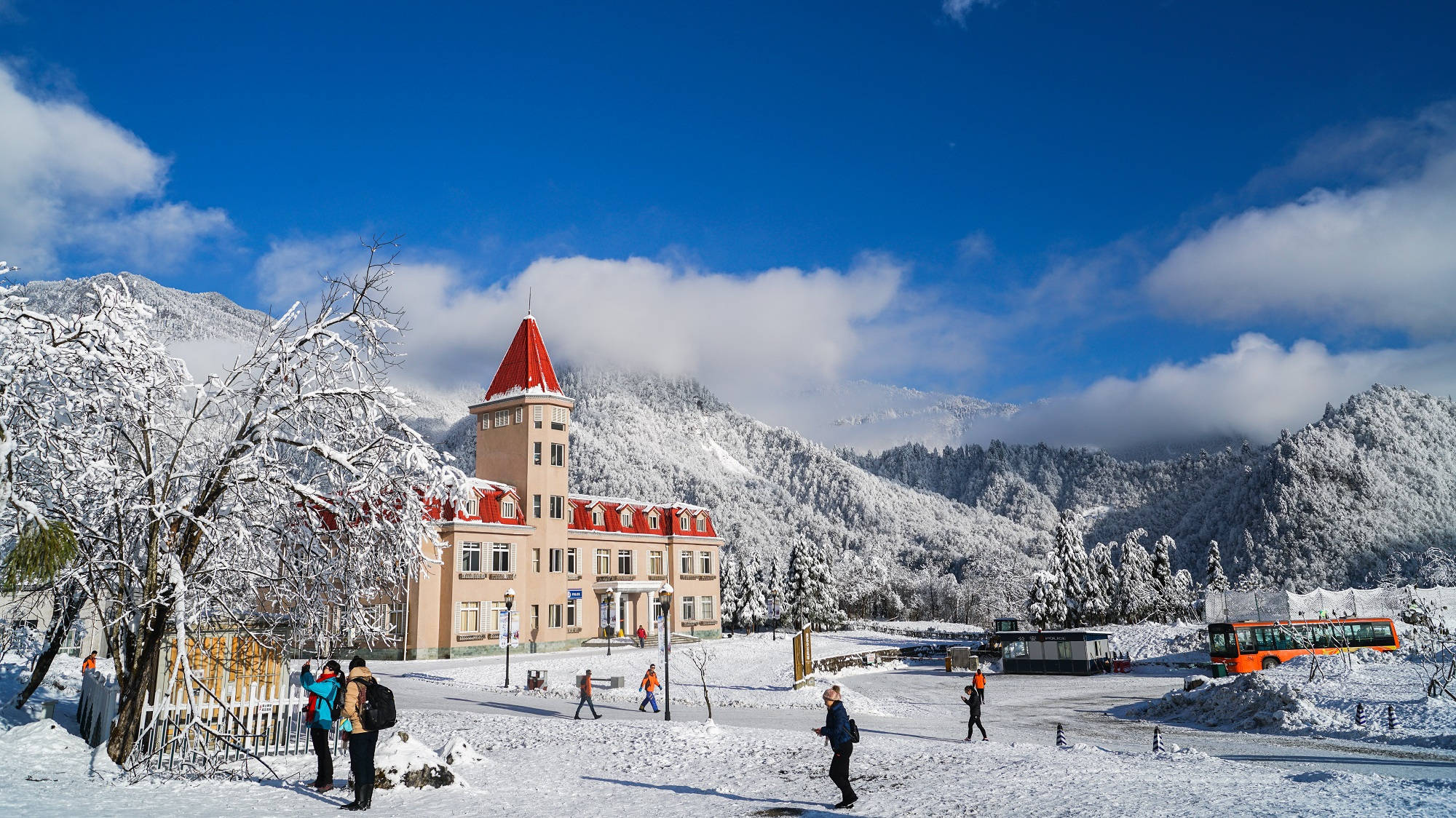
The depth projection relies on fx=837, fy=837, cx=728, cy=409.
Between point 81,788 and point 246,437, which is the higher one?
point 246,437

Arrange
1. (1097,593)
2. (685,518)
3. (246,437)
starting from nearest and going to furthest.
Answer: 1. (246,437)
2. (685,518)
3. (1097,593)

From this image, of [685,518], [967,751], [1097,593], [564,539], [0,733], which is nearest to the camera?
[0,733]

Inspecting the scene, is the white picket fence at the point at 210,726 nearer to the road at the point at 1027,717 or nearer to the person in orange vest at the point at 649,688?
the road at the point at 1027,717

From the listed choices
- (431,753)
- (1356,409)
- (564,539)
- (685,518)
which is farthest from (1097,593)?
(1356,409)

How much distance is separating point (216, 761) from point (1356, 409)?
217 m

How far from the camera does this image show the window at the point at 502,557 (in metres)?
46.6

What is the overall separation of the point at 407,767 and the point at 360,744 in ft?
6.04

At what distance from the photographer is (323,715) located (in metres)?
11.4

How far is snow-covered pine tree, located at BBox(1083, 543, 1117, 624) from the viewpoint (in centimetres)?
7675

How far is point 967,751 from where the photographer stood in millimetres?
14789

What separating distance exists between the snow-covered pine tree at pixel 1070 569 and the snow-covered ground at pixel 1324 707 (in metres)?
39.0

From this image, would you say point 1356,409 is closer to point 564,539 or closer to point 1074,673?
point 1074,673

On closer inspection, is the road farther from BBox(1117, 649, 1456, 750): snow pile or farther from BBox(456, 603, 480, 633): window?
BBox(456, 603, 480, 633): window

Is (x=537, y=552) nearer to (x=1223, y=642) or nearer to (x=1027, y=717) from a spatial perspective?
(x=1027, y=717)
